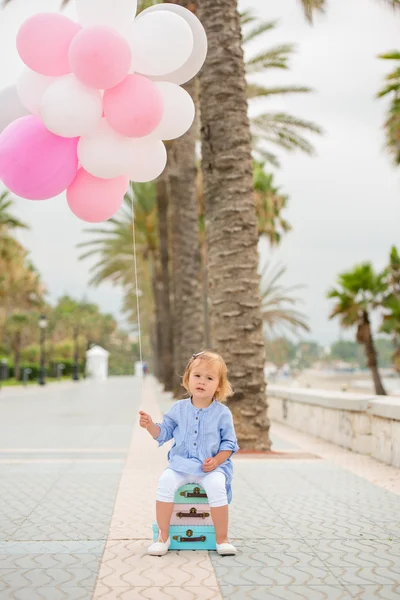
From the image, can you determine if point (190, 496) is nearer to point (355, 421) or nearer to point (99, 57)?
point (99, 57)

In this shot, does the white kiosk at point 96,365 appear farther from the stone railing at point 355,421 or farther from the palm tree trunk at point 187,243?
the stone railing at point 355,421

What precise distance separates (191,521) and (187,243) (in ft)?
49.4

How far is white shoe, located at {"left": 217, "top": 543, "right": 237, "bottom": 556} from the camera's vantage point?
14.5ft

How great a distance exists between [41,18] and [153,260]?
30.3m

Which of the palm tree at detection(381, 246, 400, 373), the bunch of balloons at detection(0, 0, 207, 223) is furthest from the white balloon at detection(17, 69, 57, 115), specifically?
the palm tree at detection(381, 246, 400, 373)

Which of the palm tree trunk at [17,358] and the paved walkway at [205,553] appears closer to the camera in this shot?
the paved walkway at [205,553]

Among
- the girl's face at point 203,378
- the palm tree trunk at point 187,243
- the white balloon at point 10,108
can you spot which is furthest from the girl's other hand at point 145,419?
the palm tree trunk at point 187,243

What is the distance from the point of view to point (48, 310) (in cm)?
8462

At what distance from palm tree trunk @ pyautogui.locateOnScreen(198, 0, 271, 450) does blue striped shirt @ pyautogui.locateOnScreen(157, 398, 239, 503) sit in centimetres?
465

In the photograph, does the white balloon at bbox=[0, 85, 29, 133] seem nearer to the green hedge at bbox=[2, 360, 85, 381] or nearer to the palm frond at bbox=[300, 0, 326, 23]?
the palm frond at bbox=[300, 0, 326, 23]

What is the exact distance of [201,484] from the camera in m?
4.54

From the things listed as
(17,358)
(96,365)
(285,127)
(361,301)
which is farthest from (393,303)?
(96,365)

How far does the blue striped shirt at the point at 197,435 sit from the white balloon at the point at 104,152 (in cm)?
153

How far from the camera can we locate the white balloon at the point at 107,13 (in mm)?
4754
